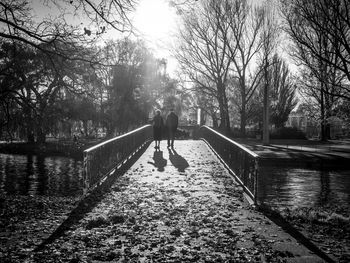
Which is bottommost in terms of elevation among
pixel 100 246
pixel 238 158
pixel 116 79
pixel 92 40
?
pixel 100 246

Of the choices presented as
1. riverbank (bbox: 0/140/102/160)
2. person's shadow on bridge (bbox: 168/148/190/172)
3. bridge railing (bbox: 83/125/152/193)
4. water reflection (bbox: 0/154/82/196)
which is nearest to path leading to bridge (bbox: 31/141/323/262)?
bridge railing (bbox: 83/125/152/193)

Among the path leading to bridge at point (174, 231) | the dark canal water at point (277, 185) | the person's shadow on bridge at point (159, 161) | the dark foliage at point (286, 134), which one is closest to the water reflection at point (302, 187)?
the dark canal water at point (277, 185)

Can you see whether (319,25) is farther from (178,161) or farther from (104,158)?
(104,158)

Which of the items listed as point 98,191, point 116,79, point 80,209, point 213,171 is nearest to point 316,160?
point 213,171

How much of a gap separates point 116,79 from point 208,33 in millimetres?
11815

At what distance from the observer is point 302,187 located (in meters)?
13.9

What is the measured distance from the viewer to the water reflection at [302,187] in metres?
11.5

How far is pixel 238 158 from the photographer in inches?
449

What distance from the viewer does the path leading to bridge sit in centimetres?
526

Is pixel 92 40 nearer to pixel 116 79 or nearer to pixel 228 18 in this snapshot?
pixel 228 18

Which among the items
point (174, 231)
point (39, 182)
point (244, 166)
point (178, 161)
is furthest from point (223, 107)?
point (174, 231)

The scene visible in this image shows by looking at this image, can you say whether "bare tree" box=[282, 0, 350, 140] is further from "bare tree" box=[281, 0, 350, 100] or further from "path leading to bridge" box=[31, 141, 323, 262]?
"path leading to bridge" box=[31, 141, 323, 262]

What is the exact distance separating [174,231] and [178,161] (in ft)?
31.5

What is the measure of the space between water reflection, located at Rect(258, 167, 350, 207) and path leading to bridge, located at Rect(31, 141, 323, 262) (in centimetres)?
194
